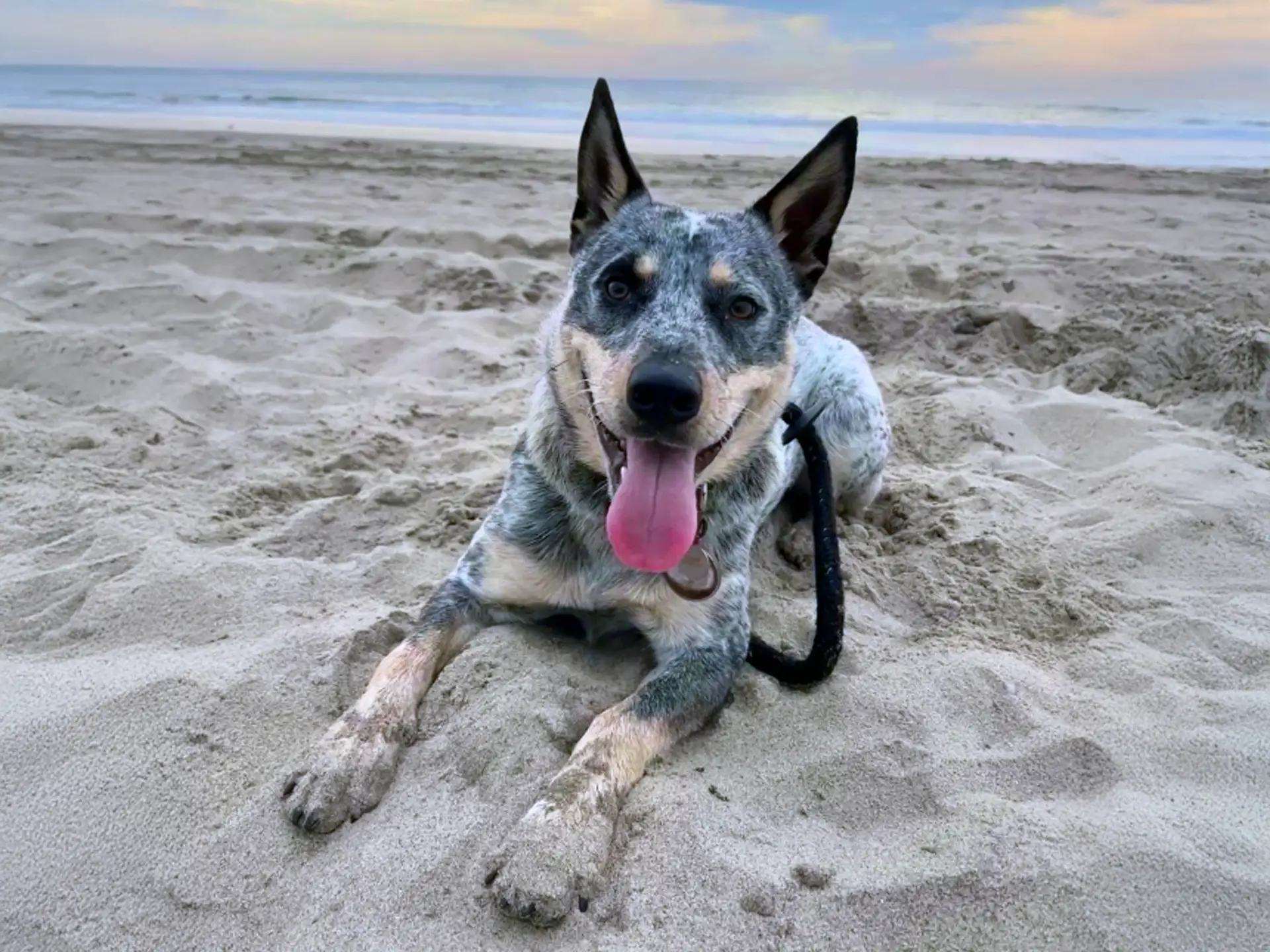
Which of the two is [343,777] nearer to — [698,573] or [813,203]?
→ [698,573]

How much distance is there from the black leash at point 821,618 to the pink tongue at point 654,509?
58 cm

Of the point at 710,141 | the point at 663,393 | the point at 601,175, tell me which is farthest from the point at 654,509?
the point at 710,141

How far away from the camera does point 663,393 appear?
257cm

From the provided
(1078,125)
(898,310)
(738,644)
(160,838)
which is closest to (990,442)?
(898,310)

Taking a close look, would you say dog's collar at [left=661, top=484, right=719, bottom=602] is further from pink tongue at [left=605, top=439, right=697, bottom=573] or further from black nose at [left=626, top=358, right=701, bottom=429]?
black nose at [left=626, top=358, right=701, bottom=429]

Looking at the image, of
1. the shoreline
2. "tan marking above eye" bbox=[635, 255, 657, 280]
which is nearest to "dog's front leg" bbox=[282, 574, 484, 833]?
"tan marking above eye" bbox=[635, 255, 657, 280]

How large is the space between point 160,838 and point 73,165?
10.5m

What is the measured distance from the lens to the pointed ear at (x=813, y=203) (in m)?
3.18

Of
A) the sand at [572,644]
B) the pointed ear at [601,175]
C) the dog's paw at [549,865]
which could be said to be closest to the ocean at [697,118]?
the sand at [572,644]

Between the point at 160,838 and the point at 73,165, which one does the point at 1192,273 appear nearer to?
the point at 160,838

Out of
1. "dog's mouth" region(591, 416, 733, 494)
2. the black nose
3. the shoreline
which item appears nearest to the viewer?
the black nose

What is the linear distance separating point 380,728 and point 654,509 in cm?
96

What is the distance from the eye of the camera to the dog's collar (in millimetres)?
2990

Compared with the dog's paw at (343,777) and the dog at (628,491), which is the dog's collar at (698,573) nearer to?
the dog at (628,491)
